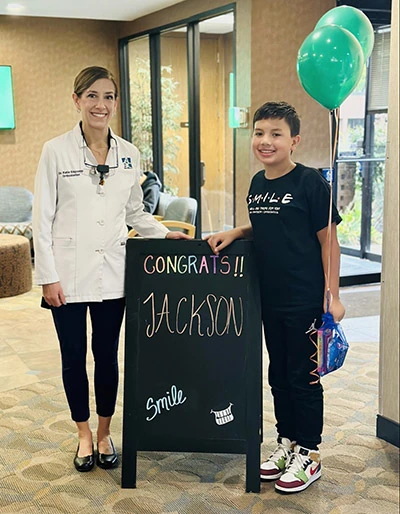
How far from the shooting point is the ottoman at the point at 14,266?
5445 millimetres

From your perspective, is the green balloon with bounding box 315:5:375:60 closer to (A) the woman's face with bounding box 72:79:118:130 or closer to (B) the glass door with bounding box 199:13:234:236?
(A) the woman's face with bounding box 72:79:118:130

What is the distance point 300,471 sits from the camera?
7.88ft

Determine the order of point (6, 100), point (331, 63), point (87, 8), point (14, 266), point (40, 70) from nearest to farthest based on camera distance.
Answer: point (331, 63)
point (14, 266)
point (87, 8)
point (6, 100)
point (40, 70)

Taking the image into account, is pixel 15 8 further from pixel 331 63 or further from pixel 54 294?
pixel 331 63

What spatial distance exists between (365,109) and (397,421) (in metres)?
3.63

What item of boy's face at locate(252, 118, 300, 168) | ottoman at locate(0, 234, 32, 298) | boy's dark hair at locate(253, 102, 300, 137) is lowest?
ottoman at locate(0, 234, 32, 298)

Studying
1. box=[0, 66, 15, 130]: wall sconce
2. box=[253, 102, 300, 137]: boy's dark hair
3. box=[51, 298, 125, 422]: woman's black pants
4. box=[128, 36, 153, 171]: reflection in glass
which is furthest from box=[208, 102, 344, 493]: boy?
box=[0, 66, 15, 130]: wall sconce

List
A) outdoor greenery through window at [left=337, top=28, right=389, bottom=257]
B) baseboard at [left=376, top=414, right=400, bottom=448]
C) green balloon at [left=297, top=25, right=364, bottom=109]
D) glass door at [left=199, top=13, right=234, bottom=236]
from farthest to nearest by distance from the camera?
glass door at [left=199, top=13, right=234, bottom=236] < outdoor greenery through window at [left=337, top=28, right=389, bottom=257] < baseboard at [left=376, top=414, right=400, bottom=448] < green balloon at [left=297, top=25, right=364, bottom=109]

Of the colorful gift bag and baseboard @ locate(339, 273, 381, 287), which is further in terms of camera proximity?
baseboard @ locate(339, 273, 381, 287)

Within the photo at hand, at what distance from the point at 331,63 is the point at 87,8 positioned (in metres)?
5.15

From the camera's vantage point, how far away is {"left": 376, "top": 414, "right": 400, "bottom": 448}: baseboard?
2.75 metres

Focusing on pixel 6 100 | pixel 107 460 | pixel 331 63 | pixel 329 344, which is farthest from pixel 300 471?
pixel 6 100

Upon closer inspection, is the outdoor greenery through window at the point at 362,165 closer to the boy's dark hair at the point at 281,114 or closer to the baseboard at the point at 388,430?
the baseboard at the point at 388,430

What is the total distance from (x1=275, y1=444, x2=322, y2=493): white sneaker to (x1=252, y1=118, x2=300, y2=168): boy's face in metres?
1.10
